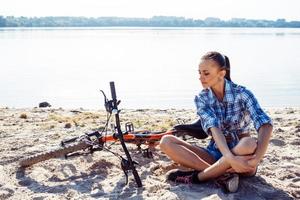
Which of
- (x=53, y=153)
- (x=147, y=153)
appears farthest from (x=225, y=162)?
(x=53, y=153)

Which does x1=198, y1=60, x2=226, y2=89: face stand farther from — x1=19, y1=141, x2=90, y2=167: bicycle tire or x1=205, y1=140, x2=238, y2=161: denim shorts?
x1=19, y1=141, x2=90, y2=167: bicycle tire

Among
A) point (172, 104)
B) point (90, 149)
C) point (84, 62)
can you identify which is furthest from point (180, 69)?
point (90, 149)

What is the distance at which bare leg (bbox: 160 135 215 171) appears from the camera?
14.9ft

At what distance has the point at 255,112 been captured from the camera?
14.3 feet

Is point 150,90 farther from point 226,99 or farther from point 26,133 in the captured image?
point 226,99

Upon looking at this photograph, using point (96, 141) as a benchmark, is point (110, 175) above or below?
below

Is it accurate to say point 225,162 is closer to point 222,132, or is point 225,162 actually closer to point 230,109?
point 222,132

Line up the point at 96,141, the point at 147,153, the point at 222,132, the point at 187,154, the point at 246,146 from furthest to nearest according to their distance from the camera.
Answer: the point at 147,153 → the point at 96,141 → the point at 187,154 → the point at 222,132 → the point at 246,146

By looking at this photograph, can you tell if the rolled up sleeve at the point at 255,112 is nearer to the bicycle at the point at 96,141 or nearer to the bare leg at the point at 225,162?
the bare leg at the point at 225,162

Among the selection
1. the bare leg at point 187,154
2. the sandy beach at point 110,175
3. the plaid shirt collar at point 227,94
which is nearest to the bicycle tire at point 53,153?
the sandy beach at point 110,175

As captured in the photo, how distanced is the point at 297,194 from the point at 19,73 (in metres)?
19.0

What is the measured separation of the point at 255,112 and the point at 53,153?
204 cm

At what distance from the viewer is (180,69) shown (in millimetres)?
24094

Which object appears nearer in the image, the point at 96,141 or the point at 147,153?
the point at 96,141
